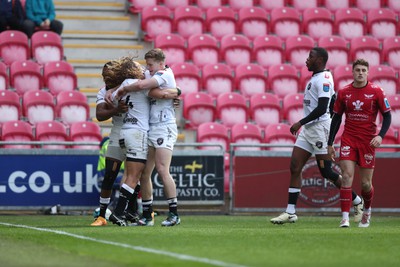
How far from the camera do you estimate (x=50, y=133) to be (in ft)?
60.4

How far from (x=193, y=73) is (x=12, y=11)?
3803 millimetres

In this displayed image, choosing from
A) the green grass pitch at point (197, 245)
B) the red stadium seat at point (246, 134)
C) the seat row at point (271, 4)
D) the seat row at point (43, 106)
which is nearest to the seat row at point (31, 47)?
the seat row at point (43, 106)

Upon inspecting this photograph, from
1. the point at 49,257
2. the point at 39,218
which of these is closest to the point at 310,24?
the point at 39,218

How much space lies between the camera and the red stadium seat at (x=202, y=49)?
21.2m

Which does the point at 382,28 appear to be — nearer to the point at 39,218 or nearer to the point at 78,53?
the point at 78,53

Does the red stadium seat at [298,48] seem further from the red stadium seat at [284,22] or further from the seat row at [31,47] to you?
the seat row at [31,47]

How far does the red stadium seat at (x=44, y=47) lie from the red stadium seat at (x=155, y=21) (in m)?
2.27

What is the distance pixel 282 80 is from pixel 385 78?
2.31 meters

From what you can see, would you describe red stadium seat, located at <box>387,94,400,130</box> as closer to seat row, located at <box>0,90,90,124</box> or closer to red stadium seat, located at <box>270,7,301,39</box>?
red stadium seat, located at <box>270,7,301,39</box>

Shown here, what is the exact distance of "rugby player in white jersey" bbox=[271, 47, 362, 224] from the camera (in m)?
13.4

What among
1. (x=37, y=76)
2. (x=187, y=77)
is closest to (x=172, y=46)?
(x=187, y=77)

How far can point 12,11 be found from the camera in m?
20.4

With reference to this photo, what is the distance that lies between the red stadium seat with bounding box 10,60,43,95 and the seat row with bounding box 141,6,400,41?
3.03 meters

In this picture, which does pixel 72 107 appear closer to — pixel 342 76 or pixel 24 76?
pixel 24 76
